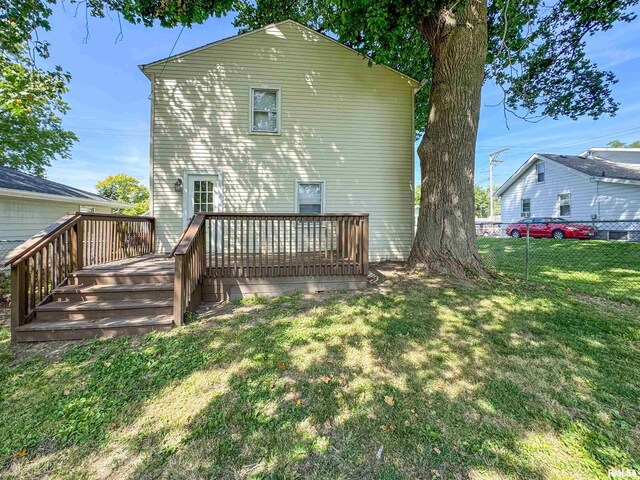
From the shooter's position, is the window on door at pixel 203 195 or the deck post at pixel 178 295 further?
the window on door at pixel 203 195

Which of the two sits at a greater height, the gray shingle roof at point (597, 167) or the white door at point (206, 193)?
the gray shingle roof at point (597, 167)

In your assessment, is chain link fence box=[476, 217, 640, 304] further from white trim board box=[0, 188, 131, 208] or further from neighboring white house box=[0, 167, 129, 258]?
neighboring white house box=[0, 167, 129, 258]

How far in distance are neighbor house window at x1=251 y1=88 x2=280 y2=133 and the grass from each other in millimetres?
5370

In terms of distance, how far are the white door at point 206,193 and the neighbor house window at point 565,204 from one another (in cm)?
1902

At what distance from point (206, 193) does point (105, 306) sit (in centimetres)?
402

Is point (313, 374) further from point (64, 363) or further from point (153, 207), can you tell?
point (153, 207)

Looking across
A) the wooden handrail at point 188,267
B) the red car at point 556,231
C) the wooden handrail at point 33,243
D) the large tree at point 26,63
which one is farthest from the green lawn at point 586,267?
the large tree at point 26,63

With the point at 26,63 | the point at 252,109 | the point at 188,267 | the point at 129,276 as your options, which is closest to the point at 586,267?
the point at 188,267

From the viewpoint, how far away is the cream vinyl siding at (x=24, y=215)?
7966 millimetres

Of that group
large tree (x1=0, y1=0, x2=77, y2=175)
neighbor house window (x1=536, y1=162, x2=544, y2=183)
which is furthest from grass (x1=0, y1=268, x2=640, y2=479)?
neighbor house window (x1=536, y1=162, x2=544, y2=183)

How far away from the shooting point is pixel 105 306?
140 inches

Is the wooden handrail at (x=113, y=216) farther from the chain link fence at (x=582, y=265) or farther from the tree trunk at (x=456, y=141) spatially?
the chain link fence at (x=582, y=265)

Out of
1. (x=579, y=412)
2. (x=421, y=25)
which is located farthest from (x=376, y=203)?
(x=579, y=412)

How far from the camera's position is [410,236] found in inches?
301
